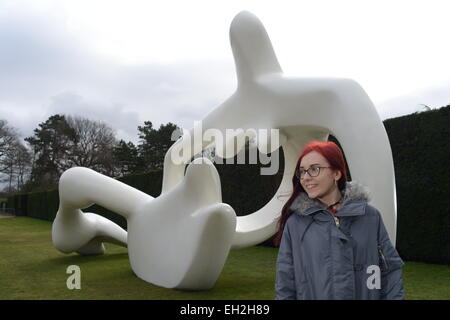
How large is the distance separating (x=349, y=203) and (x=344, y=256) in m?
0.21

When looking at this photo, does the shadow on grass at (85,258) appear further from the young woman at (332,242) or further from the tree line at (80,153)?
the tree line at (80,153)

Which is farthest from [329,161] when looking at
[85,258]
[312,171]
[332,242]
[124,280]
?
[85,258]

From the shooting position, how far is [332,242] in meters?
1.74

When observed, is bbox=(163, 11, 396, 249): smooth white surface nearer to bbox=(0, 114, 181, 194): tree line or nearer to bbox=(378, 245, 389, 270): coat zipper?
bbox=(378, 245, 389, 270): coat zipper

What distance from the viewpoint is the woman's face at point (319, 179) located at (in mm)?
1834

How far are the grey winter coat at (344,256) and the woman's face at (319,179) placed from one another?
1.9 inches

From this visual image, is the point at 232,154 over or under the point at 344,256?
over

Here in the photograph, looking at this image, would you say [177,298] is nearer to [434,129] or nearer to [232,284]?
[232,284]

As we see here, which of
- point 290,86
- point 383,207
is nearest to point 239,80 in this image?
point 290,86

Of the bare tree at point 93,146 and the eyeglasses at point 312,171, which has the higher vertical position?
Answer: the bare tree at point 93,146

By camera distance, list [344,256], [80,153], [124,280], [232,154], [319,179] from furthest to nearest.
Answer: [80,153] < [124,280] < [232,154] < [319,179] < [344,256]

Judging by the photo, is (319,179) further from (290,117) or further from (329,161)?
(290,117)

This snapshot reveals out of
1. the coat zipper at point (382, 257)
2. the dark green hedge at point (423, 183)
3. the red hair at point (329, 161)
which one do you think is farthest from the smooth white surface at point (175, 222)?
the dark green hedge at point (423, 183)

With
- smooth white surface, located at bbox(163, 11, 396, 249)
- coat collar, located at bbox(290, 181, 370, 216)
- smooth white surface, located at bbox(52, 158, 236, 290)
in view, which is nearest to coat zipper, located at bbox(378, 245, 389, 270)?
coat collar, located at bbox(290, 181, 370, 216)
